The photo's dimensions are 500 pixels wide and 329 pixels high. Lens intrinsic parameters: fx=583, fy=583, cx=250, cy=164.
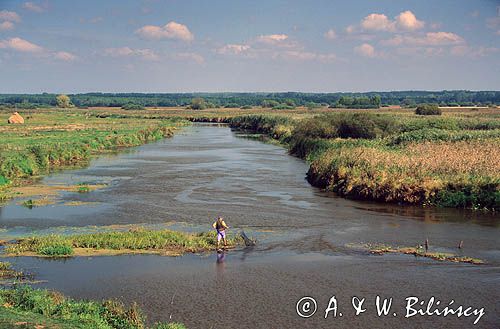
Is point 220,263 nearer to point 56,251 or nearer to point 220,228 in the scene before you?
point 220,228

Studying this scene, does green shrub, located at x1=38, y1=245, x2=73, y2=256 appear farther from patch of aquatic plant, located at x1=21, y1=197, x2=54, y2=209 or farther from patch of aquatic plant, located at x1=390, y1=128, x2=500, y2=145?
patch of aquatic plant, located at x1=390, y1=128, x2=500, y2=145

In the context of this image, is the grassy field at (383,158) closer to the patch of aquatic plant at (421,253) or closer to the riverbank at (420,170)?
the riverbank at (420,170)

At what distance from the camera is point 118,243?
21625 millimetres

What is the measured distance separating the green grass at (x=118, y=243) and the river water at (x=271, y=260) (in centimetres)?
80

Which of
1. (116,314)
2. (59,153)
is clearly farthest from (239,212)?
(59,153)

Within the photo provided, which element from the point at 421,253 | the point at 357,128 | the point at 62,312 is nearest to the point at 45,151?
the point at 357,128

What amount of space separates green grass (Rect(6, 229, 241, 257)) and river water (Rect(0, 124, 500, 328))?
2.64 feet

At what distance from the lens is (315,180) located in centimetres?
3875

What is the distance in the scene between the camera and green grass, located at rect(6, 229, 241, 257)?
20.9m

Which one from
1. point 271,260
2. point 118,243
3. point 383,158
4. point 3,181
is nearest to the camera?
point 271,260

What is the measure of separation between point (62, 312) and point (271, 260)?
8419mm

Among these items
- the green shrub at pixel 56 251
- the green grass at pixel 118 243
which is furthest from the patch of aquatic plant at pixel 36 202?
the green shrub at pixel 56 251

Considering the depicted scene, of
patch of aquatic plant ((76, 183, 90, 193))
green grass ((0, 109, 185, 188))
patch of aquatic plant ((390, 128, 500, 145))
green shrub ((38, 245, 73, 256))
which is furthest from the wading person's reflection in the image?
patch of aquatic plant ((390, 128, 500, 145))

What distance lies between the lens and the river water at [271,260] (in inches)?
613
